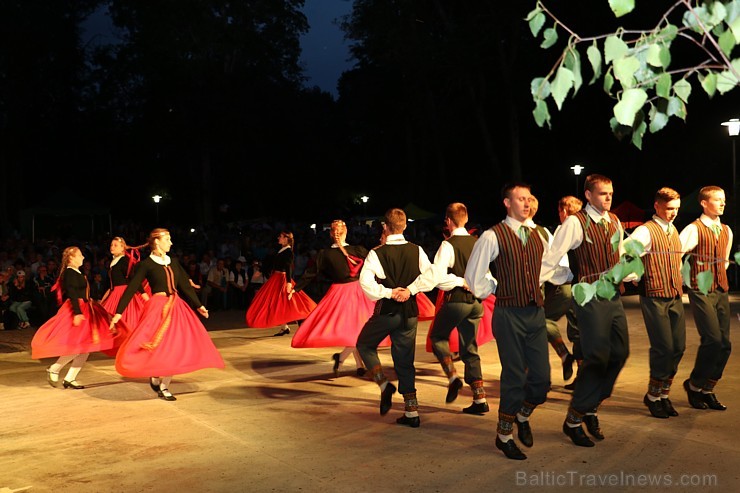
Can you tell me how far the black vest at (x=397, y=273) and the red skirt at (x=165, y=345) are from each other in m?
2.41

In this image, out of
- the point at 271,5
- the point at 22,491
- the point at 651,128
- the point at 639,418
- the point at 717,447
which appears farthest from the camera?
the point at 271,5

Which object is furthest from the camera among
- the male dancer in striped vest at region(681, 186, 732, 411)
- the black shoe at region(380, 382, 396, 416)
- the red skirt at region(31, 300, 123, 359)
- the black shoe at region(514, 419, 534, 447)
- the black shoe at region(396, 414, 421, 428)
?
the red skirt at region(31, 300, 123, 359)

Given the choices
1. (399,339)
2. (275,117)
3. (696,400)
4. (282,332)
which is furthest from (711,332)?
(275,117)

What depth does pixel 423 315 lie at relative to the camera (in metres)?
10.2

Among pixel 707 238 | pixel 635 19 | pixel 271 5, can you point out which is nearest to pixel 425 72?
pixel 635 19

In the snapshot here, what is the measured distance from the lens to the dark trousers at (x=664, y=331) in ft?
24.2

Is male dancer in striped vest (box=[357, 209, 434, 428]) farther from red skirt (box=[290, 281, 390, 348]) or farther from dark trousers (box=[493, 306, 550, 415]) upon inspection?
red skirt (box=[290, 281, 390, 348])

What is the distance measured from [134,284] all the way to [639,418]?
5211 millimetres

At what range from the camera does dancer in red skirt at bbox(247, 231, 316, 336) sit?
13.9 meters

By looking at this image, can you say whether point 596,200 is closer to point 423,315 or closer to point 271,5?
point 423,315

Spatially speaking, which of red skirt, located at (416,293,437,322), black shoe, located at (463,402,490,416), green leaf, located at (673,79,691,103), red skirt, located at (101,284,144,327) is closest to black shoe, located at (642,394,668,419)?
black shoe, located at (463,402,490,416)

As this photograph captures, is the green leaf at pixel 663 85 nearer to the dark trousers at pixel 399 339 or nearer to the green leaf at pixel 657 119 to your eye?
the green leaf at pixel 657 119

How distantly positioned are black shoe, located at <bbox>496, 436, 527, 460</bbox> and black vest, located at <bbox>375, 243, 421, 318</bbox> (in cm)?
157

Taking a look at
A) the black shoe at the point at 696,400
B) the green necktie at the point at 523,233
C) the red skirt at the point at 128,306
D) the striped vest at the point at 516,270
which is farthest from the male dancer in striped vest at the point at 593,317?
the red skirt at the point at 128,306
